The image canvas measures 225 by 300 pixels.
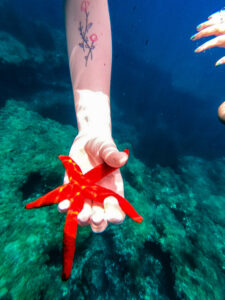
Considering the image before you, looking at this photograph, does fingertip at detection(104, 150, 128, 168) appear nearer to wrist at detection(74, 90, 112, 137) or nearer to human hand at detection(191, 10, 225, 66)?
wrist at detection(74, 90, 112, 137)

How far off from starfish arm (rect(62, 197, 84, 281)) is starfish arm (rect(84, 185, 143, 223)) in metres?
0.14

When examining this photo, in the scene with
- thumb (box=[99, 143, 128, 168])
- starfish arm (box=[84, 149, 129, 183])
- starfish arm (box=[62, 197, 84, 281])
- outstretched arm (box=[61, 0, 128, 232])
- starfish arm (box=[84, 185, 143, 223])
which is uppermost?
outstretched arm (box=[61, 0, 128, 232])

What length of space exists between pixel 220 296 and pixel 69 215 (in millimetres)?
4219

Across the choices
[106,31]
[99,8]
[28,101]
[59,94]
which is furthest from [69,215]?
[59,94]

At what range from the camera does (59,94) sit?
964 cm

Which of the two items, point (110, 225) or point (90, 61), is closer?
point (90, 61)

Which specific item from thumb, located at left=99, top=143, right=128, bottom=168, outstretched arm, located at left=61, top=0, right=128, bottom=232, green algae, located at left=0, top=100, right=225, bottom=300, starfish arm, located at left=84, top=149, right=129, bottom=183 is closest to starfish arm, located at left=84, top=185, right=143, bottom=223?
starfish arm, located at left=84, top=149, right=129, bottom=183

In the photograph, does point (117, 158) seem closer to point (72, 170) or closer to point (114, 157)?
point (114, 157)

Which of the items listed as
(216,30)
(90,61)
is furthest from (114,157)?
(90,61)

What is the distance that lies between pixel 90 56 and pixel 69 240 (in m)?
2.29

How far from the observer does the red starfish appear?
1097 millimetres

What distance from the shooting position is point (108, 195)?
4.01 feet

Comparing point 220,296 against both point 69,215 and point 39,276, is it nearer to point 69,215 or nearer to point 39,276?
point 39,276

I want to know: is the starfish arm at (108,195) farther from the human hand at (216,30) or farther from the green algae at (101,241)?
the green algae at (101,241)
